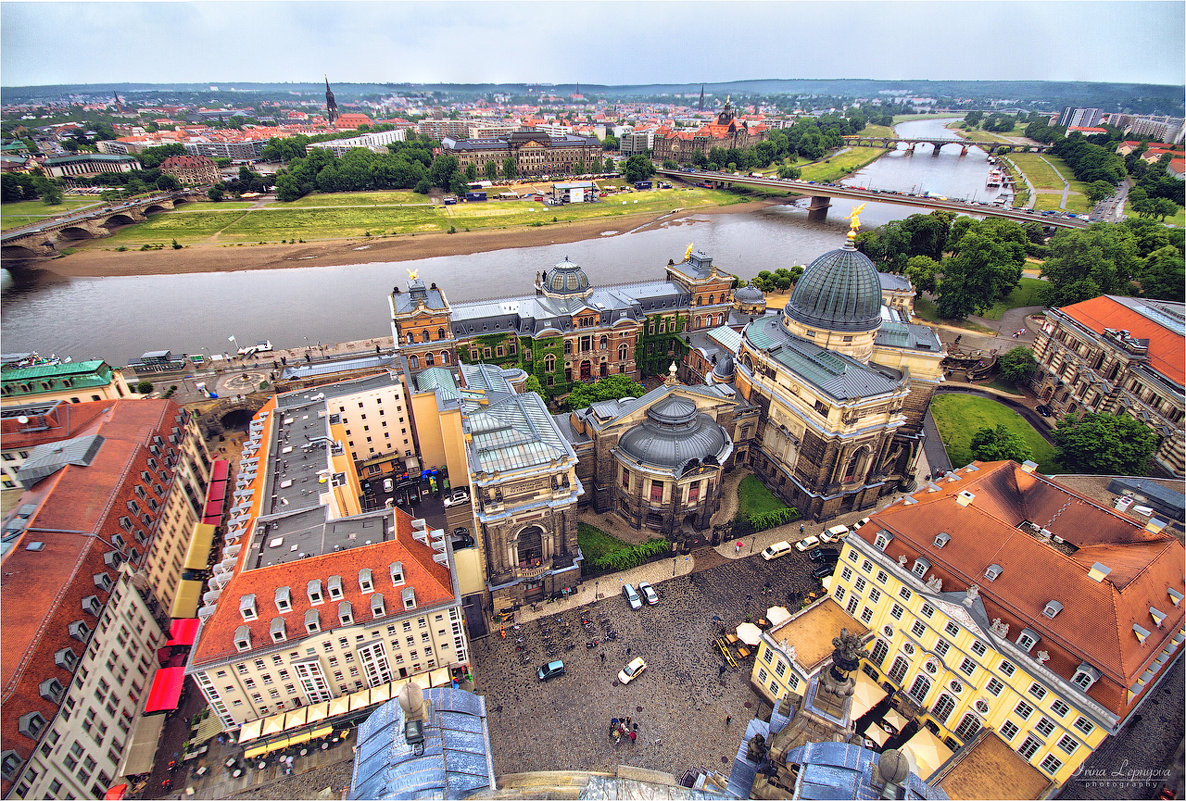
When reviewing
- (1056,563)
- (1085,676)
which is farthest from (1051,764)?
(1056,563)

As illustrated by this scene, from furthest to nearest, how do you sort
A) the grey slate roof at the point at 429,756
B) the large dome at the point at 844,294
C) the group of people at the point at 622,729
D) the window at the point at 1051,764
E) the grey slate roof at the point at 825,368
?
the large dome at the point at 844,294 → the grey slate roof at the point at 825,368 → the group of people at the point at 622,729 → the window at the point at 1051,764 → the grey slate roof at the point at 429,756

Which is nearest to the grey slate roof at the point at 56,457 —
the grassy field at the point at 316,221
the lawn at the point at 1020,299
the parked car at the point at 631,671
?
the parked car at the point at 631,671

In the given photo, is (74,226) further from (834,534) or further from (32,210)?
(834,534)

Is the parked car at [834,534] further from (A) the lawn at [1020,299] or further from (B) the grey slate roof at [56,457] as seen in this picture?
(B) the grey slate roof at [56,457]

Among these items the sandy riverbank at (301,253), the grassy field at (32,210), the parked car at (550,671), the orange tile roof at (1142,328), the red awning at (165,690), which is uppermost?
the orange tile roof at (1142,328)

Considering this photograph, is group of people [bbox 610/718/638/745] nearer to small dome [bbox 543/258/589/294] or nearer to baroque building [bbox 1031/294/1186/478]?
small dome [bbox 543/258/589/294]

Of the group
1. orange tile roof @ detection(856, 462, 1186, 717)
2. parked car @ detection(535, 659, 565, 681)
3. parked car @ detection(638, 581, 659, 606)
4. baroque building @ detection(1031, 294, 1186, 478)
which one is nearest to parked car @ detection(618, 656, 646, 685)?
parked car @ detection(535, 659, 565, 681)
